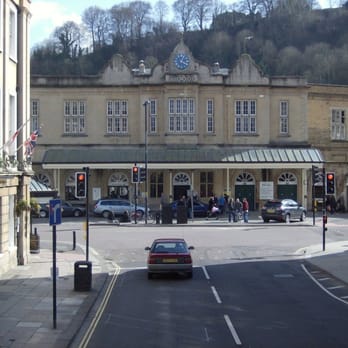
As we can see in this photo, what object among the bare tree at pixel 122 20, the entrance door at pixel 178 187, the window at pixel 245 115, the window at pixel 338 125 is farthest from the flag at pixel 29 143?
the bare tree at pixel 122 20

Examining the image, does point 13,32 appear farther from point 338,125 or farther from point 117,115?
point 338,125

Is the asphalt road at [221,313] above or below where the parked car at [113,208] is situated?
below

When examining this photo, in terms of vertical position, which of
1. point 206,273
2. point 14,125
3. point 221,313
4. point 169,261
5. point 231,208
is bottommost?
point 206,273

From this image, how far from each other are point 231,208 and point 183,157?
930cm

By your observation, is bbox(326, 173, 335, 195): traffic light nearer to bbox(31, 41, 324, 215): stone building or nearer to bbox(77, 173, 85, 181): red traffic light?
bbox(77, 173, 85, 181): red traffic light

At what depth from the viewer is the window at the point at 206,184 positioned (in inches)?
2340

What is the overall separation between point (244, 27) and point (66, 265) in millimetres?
135416

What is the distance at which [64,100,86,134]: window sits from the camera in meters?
59.8

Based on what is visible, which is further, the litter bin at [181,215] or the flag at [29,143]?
the litter bin at [181,215]

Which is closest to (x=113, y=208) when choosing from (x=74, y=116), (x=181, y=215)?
(x=181, y=215)

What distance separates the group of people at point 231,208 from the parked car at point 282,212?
1438 mm

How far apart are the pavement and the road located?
24.9 inches

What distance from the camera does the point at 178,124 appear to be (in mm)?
59344

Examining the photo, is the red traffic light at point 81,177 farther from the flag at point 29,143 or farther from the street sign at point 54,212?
the street sign at point 54,212
